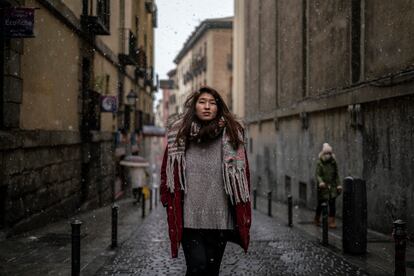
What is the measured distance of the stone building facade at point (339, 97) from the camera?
962cm

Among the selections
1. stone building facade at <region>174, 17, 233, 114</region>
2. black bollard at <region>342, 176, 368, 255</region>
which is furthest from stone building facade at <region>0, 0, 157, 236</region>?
stone building facade at <region>174, 17, 233, 114</region>

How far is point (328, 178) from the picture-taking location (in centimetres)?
1062

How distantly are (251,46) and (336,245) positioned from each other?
1836cm

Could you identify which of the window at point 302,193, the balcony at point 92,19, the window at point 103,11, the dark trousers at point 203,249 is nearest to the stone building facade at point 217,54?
the window at point 302,193

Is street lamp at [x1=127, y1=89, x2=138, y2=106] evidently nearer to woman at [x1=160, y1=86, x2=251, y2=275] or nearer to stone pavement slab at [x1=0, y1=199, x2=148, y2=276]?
stone pavement slab at [x1=0, y1=199, x2=148, y2=276]

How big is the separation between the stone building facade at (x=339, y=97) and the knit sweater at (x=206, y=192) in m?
6.25

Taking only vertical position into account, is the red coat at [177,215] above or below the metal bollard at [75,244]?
above

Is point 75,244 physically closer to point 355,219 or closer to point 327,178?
point 355,219

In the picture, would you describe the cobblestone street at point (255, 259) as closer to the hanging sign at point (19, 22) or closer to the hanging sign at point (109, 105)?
the hanging sign at point (19, 22)

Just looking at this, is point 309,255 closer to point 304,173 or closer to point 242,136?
point 242,136

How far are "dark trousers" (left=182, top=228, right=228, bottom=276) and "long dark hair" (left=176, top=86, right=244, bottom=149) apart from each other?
67 centimetres

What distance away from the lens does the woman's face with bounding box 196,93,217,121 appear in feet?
12.7

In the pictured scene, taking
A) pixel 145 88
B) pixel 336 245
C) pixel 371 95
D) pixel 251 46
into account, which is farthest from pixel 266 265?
pixel 145 88

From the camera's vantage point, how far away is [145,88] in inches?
1258
